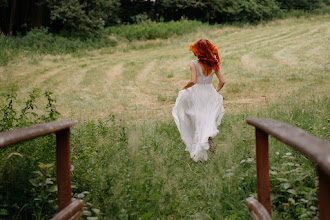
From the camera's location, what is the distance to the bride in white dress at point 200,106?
6.36m

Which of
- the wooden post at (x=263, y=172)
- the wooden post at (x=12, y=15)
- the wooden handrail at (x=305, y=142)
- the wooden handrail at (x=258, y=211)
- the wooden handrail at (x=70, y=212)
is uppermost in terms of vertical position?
the wooden post at (x=12, y=15)

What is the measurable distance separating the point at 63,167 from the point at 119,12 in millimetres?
32527

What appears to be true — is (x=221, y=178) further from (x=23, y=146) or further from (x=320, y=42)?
(x=320, y=42)

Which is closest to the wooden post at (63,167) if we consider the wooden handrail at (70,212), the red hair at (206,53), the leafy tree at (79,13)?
the wooden handrail at (70,212)

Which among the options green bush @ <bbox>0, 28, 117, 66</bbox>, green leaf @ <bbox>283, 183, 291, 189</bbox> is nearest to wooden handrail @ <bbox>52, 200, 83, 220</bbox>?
green leaf @ <bbox>283, 183, 291, 189</bbox>

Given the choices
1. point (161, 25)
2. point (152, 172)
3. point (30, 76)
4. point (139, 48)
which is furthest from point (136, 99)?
point (161, 25)

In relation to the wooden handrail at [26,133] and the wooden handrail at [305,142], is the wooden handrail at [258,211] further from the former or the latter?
the wooden handrail at [26,133]

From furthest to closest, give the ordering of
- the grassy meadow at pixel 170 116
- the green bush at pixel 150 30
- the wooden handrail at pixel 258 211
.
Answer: the green bush at pixel 150 30, the grassy meadow at pixel 170 116, the wooden handrail at pixel 258 211

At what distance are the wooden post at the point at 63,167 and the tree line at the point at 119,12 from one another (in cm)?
1997

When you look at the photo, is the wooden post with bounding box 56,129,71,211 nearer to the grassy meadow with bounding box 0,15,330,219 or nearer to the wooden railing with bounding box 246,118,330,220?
the grassy meadow with bounding box 0,15,330,219

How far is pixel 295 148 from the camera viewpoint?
178 cm

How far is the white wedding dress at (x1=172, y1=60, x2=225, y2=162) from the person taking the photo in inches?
255

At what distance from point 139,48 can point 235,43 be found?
19.2ft

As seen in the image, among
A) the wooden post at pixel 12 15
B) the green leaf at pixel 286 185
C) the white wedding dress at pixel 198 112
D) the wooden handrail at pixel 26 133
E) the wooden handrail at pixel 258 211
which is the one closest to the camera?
the wooden handrail at pixel 26 133
